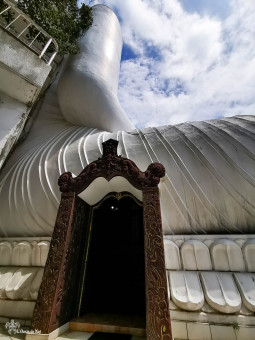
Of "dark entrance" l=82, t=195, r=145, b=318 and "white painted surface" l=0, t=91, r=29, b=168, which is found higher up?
"white painted surface" l=0, t=91, r=29, b=168

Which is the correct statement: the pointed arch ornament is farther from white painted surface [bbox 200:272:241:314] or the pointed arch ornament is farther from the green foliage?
the green foliage

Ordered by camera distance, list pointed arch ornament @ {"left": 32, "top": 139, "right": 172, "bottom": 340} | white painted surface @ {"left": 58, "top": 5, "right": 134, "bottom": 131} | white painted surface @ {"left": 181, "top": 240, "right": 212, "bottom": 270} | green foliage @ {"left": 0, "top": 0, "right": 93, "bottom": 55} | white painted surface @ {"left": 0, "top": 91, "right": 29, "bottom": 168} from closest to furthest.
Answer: pointed arch ornament @ {"left": 32, "top": 139, "right": 172, "bottom": 340} < white painted surface @ {"left": 181, "top": 240, "right": 212, "bottom": 270} < white painted surface @ {"left": 0, "top": 91, "right": 29, "bottom": 168} < green foliage @ {"left": 0, "top": 0, "right": 93, "bottom": 55} < white painted surface @ {"left": 58, "top": 5, "right": 134, "bottom": 131}

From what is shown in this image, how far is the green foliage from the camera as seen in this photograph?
492 cm

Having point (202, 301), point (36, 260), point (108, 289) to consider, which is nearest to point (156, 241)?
point (202, 301)

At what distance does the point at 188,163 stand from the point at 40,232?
10.5 ft

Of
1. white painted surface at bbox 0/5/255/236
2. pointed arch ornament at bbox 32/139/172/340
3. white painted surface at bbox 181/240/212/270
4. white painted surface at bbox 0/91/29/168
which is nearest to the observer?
pointed arch ornament at bbox 32/139/172/340

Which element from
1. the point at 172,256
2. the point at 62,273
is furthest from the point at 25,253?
the point at 172,256

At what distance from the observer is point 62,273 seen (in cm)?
232

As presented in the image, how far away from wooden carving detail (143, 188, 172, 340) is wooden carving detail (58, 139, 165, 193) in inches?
8.4

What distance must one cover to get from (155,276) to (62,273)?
1.15 metres

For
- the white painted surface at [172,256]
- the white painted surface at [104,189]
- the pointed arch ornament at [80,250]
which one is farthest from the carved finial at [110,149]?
the white painted surface at [172,256]

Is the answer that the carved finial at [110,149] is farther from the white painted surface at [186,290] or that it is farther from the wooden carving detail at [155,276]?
the white painted surface at [186,290]

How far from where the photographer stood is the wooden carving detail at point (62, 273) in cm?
211

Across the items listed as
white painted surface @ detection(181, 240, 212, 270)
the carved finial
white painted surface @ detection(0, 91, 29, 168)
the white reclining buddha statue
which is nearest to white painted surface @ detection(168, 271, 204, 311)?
the white reclining buddha statue
